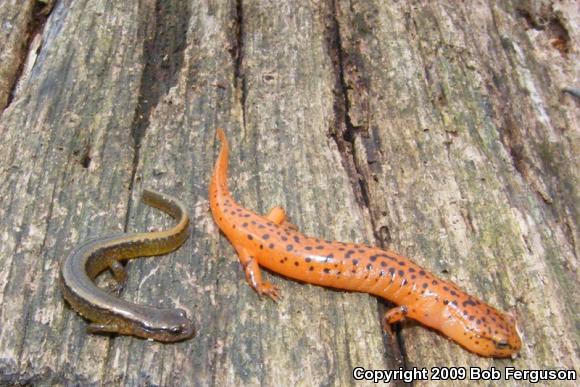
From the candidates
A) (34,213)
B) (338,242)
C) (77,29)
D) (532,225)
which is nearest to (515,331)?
(532,225)

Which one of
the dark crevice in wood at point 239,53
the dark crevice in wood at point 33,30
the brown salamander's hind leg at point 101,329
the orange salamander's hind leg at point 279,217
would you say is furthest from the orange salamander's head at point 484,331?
the dark crevice in wood at point 33,30

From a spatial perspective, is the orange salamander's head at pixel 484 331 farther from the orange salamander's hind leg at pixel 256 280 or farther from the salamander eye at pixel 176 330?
the salamander eye at pixel 176 330

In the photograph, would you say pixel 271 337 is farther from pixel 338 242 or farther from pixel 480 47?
pixel 480 47

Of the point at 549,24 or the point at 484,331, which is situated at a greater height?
the point at 549,24

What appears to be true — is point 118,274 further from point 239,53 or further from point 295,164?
point 239,53

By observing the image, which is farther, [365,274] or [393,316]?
[365,274]

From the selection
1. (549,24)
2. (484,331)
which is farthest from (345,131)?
(549,24)
